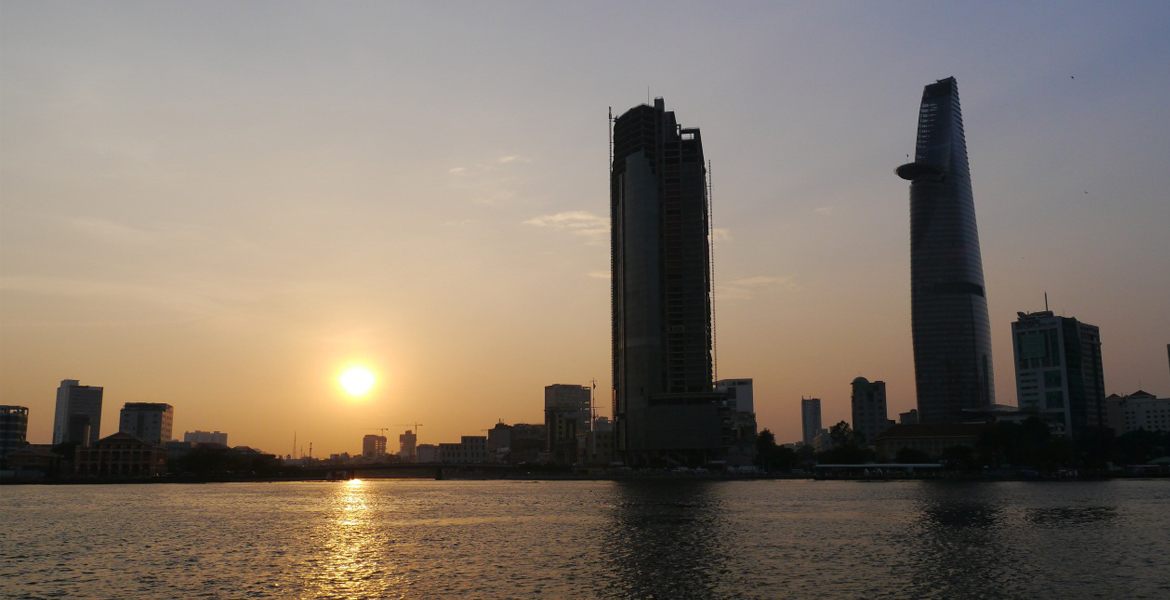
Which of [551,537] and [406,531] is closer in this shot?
[551,537]

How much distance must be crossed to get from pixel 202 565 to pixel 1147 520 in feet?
342

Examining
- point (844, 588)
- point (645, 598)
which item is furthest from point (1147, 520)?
point (645, 598)

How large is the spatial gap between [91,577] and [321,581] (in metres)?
18.3

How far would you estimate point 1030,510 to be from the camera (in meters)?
126

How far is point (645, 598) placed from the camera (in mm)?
58875

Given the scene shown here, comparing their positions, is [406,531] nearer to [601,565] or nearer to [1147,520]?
[601,565]

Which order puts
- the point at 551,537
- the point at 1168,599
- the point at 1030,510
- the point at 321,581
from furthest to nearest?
the point at 1030,510 < the point at 551,537 < the point at 321,581 < the point at 1168,599

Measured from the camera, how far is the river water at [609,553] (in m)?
63.0

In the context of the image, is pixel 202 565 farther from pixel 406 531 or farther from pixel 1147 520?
pixel 1147 520

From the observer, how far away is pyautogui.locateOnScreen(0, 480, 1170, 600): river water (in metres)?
63.0

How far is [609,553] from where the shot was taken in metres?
82.2

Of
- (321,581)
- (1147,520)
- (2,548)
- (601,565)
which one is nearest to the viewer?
(321,581)

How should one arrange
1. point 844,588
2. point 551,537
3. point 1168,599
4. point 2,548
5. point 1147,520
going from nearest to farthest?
point 1168,599 → point 844,588 → point 2,548 → point 551,537 → point 1147,520

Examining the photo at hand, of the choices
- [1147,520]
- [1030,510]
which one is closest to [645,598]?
[1147,520]
